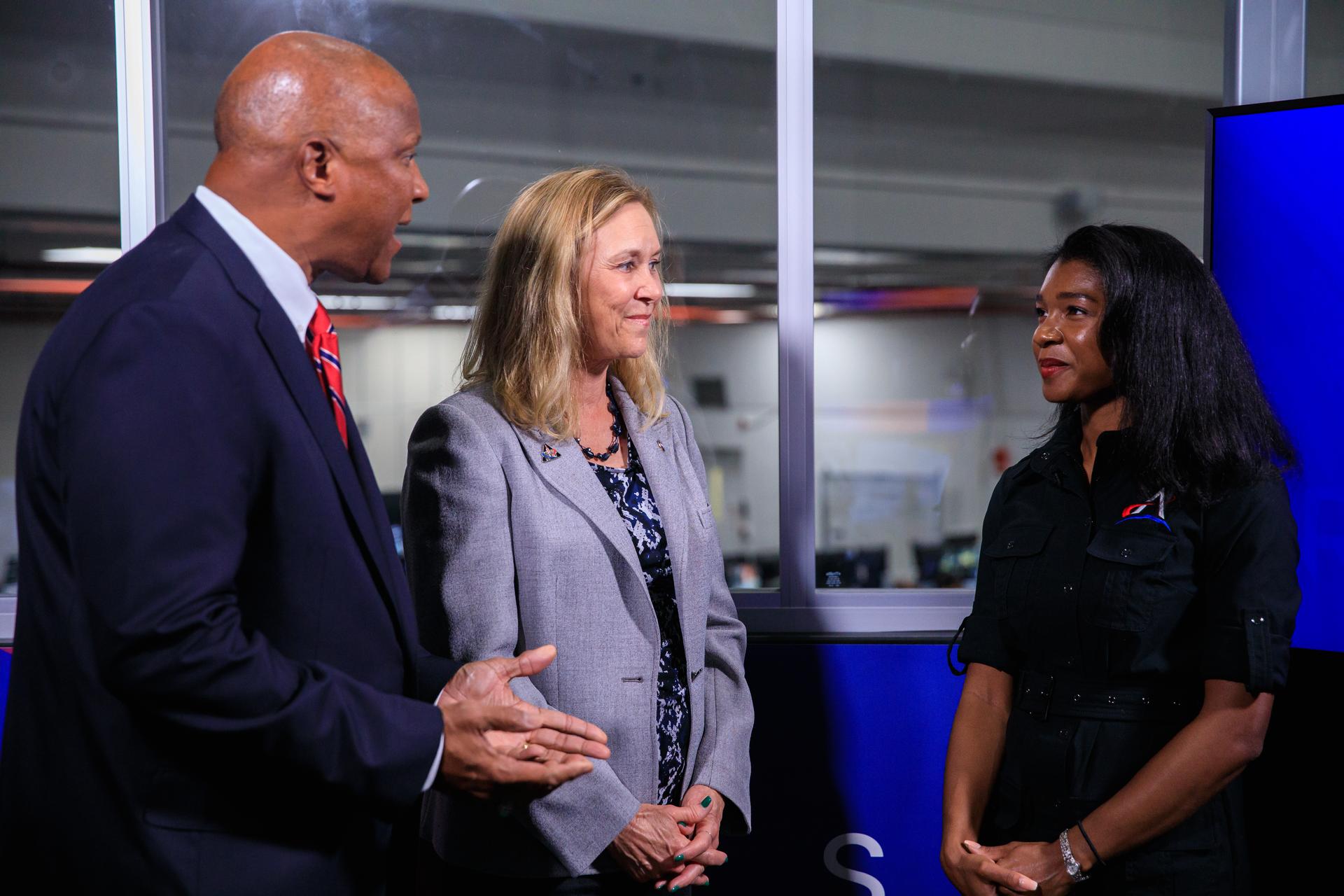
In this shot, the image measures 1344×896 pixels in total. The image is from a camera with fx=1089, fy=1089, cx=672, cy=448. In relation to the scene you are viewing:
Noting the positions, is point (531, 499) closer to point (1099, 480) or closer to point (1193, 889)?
point (1099, 480)

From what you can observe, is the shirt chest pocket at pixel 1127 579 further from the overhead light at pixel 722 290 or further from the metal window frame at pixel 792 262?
the overhead light at pixel 722 290

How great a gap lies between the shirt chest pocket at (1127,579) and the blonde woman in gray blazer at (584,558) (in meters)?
0.66

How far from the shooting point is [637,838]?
172cm

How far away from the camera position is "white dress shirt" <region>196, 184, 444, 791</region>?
3.88 ft

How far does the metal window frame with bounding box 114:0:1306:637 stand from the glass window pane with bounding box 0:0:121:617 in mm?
5345

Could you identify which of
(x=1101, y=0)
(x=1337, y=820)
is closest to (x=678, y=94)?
(x=1101, y=0)

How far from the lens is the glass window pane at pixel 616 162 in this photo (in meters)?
15.5

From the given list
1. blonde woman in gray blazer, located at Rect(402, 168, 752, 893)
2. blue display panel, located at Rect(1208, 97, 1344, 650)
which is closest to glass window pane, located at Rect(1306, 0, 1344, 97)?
blue display panel, located at Rect(1208, 97, 1344, 650)

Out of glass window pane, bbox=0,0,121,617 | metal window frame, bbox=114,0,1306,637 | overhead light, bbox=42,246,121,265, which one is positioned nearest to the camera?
metal window frame, bbox=114,0,1306,637

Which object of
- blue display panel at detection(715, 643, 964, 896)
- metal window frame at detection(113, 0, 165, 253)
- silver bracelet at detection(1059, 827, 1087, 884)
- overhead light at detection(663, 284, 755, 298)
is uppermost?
overhead light at detection(663, 284, 755, 298)

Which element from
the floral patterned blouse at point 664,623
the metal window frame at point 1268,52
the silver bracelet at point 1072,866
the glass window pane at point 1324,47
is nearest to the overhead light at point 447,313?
the glass window pane at point 1324,47

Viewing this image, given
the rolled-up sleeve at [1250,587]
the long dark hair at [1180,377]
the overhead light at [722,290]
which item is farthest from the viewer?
the overhead light at [722,290]

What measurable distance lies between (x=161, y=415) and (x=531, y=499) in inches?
32.0

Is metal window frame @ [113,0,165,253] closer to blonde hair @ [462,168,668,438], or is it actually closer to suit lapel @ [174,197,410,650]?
blonde hair @ [462,168,668,438]
